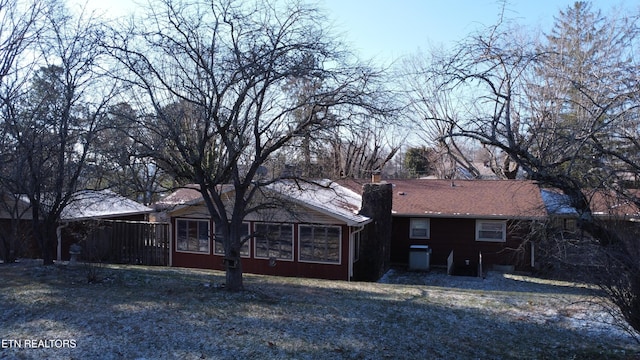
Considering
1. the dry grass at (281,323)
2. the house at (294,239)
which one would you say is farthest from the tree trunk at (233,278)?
the house at (294,239)

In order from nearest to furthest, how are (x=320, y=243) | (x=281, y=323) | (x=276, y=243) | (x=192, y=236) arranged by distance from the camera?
(x=281, y=323), (x=320, y=243), (x=276, y=243), (x=192, y=236)

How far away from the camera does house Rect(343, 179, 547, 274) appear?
19344mm

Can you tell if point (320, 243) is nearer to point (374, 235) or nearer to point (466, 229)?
point (374, 235)

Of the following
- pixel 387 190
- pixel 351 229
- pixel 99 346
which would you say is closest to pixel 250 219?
pixel 351 229

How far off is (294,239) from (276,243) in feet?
2.41

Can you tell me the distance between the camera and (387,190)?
18562 millimetres

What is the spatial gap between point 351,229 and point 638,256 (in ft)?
36.2

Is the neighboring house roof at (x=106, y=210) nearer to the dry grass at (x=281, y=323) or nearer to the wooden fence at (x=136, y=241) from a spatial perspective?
the wooden fence at (x=136, y=241)

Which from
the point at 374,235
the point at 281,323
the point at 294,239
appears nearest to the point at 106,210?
the point at 294,239

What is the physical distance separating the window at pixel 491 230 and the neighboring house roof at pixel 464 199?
0.61m

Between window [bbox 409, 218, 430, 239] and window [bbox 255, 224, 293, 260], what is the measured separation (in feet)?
19.4

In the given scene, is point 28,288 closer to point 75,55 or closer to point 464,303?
point 75,55

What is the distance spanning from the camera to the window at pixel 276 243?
57.1 feet

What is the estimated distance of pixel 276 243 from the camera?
17.6m
